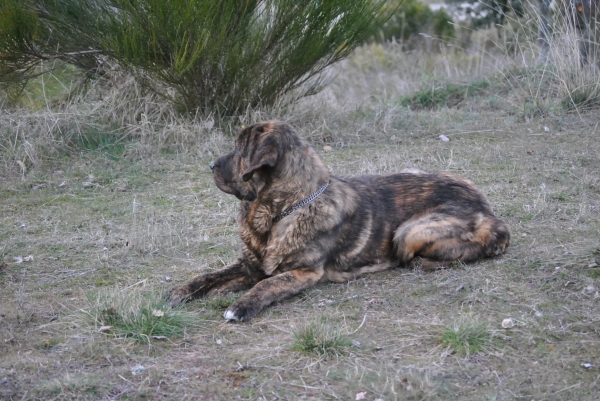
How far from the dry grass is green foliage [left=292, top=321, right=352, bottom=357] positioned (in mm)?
32

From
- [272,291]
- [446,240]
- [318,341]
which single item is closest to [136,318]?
[272,291]

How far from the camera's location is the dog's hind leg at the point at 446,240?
5.52 meters

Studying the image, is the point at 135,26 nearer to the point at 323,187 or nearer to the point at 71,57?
the point at 71,57

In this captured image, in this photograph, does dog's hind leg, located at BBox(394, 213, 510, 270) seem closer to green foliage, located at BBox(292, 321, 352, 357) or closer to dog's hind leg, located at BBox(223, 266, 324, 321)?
dog's hind leg, located at BBox(223, 266, 324, 321)

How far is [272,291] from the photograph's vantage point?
4.94 meters

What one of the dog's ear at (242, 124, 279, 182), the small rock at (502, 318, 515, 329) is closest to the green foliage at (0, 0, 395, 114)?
the dog's ear at (242, 124, 279, 182)

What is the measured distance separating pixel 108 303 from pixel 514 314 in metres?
2.53

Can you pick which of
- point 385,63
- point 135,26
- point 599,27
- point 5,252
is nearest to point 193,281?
point 5,252

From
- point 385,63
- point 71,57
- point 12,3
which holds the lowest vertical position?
point 385,63

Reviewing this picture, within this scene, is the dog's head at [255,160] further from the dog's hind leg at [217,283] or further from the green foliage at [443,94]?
the green foliage at [443,94]

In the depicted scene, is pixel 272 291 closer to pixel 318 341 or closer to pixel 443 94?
pixel 318 341

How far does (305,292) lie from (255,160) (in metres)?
1.02

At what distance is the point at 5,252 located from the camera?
19.9 ft

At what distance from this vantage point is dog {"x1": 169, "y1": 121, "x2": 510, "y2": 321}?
5250mm
